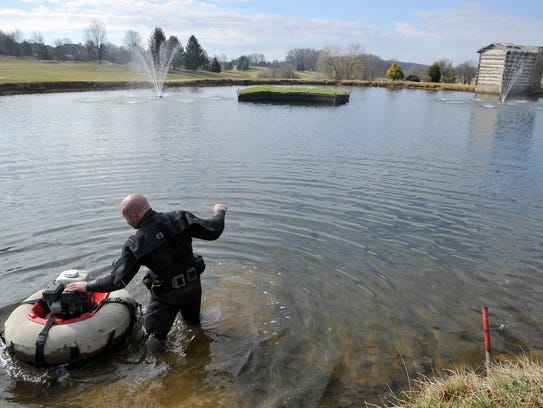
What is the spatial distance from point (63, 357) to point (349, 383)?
3253 millimetres

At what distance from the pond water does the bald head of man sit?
1.86 m

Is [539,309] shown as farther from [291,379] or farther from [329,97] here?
[329,97]

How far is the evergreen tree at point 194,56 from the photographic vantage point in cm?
10181

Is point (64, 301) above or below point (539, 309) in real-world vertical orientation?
above

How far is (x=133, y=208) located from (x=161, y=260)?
66 centimetres

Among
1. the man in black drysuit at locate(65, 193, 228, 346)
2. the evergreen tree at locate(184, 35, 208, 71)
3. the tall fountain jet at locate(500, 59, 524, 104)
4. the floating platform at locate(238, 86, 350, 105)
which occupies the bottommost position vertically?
the man in black drysuit at locate(65, 193, 228, 346)

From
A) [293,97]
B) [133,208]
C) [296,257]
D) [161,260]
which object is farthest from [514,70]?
[133,208]

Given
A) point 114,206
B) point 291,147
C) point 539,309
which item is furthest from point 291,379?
point 291,147

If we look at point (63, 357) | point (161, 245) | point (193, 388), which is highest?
point (161, 245)

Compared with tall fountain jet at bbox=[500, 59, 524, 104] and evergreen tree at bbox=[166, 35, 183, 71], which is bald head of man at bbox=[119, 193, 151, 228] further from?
evergreen tree at bbox=[166, 35, 183, 71]

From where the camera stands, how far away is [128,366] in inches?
204

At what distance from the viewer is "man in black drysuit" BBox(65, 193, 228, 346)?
15.3 feet

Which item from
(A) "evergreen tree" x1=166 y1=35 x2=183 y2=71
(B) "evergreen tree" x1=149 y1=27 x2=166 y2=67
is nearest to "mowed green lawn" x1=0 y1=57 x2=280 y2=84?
(B) "evergreen tree" x1=149 y1=27 x2=166 y2=67

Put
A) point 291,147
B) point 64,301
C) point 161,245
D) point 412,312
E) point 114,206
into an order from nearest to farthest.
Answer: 1. point 161,245
2. point 64,301
3. point 412,312
4. point 114,206
5. point 291,147
